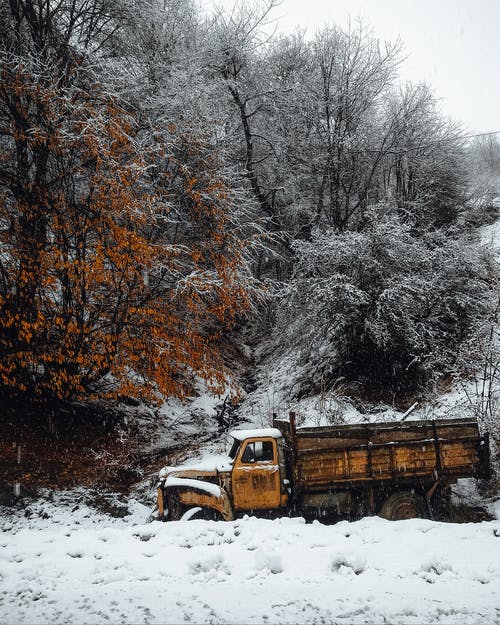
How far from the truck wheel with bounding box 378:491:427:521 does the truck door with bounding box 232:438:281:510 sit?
73.0 inches

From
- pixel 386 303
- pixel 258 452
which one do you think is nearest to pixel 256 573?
pixel 258 452

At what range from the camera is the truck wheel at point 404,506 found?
733 cm

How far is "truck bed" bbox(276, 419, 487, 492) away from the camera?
23.7 ft

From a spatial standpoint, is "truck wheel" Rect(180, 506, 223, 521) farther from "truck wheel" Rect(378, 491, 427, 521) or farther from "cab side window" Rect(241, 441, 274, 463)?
"truck wheel" Rect(378, 491, 427, 521)

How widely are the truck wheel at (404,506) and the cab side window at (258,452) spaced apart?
2.09 meters

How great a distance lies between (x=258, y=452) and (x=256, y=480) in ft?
1.46

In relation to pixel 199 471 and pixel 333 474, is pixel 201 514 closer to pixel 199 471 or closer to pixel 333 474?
pixel 199 471

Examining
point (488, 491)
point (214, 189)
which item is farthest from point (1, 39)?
point (488, 491)

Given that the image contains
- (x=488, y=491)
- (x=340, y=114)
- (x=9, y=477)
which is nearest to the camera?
(x=488, y=491)

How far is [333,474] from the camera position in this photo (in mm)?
Result: 7227

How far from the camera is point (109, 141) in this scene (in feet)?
34.2

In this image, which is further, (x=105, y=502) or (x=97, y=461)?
(x=97, y=461)

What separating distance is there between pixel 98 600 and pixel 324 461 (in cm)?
406

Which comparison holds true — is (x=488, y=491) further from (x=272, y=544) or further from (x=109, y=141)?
(x=109, y=141)
